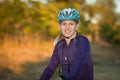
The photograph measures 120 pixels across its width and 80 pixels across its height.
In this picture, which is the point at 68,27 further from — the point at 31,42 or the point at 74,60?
the point at 31,42

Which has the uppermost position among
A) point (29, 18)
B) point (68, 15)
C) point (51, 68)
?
point (29, 18)

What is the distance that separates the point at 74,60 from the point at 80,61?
9 cm

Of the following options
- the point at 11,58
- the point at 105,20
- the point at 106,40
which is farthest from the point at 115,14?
the point at 11,58

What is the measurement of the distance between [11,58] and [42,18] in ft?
19.9

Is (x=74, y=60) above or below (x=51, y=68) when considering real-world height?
above

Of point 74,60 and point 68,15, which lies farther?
point 68,15

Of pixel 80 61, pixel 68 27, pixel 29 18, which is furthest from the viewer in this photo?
pixel 29 18

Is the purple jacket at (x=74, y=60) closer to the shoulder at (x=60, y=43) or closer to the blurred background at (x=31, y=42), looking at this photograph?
the shoulder at (x=60, y=43)

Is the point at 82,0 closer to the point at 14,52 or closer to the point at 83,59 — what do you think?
the point at 14,52

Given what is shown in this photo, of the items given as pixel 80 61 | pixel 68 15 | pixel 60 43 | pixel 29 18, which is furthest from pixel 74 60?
pixel 29 18

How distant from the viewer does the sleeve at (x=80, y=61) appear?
3.06 meters

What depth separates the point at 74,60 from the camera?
3.19 m

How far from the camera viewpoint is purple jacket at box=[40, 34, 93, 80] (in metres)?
3.11

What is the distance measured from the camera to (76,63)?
3.12m
